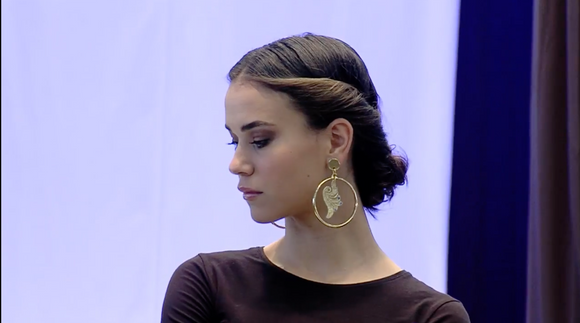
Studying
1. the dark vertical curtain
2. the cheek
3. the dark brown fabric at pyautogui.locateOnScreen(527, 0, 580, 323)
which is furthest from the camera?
the dark vertical curtain


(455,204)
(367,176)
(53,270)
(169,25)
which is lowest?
(53,270)

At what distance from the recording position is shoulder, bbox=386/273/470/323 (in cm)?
126

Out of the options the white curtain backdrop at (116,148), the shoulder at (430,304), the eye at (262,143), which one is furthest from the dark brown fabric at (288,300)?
the white curtain backdrop at (116,148)

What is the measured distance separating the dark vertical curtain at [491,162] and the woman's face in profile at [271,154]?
39.0 inches

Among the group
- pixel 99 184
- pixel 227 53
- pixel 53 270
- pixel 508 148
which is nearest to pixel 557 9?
pixel 508 148

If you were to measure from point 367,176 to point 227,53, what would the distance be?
2.61ft

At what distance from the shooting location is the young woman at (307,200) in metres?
1.23

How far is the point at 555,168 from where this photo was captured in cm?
190

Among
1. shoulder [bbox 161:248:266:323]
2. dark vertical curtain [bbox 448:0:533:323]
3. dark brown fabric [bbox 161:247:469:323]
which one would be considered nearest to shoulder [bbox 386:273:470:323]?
dark brown fabric [bbox 161:247:469:323]

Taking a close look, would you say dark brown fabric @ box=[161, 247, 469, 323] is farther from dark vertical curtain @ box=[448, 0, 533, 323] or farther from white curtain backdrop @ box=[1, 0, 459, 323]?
dark vertical curtain @ box=[448, 0, 533, 323]

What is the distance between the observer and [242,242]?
80.0 inches

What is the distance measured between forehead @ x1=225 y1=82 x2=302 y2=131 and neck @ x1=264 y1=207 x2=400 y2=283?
7.4 inches

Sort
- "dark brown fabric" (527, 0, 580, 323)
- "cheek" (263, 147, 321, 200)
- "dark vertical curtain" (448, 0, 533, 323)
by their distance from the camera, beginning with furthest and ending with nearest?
"dark vertical curtain" (448, 0, 533, 323) < "dark brown fabric" (527, 0, 580, 323) < "cheek" (263, 147, 321, 200)

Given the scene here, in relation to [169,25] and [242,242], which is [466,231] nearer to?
[242,242]
